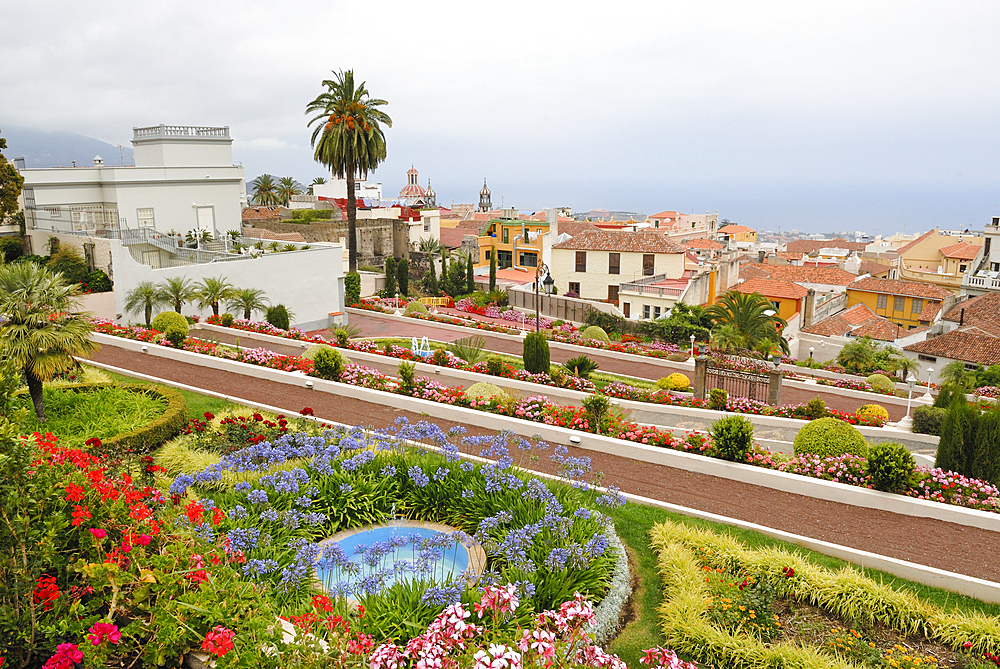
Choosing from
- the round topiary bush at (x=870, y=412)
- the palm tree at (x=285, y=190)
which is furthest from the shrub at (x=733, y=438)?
the palm tree at (x=285, y=190)

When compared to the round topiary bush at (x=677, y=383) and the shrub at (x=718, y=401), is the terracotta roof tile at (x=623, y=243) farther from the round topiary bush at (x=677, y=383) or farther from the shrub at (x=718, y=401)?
the shrub at (x=718, y=401)

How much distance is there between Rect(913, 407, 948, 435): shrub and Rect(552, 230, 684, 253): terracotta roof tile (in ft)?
104

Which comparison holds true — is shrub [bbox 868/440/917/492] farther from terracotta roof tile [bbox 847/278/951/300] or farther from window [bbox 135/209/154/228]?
terracotta roof tile [bbox 847/278/951/300]

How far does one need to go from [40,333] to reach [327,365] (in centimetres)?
582

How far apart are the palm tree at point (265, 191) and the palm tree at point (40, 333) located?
204 feet

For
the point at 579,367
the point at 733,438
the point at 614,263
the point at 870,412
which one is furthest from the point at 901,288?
the point at 733,438

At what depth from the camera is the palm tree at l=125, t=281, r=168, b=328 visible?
21.5m

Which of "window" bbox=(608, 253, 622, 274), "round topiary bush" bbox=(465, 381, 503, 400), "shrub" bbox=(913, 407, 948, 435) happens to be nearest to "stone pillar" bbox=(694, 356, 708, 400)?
"shrub" bbox=(913, 407, 948, 435)

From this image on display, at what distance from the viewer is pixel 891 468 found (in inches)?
399

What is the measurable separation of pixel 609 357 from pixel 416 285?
30.0 m

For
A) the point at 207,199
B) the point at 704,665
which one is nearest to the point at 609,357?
the point at 704,665

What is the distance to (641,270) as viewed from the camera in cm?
4866

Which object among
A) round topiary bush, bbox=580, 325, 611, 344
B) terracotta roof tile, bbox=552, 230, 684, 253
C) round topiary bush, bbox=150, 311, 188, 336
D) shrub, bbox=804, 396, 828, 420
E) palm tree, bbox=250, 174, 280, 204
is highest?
palm tree, bbox=250, 174, 280, 204

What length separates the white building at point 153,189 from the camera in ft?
97.3
